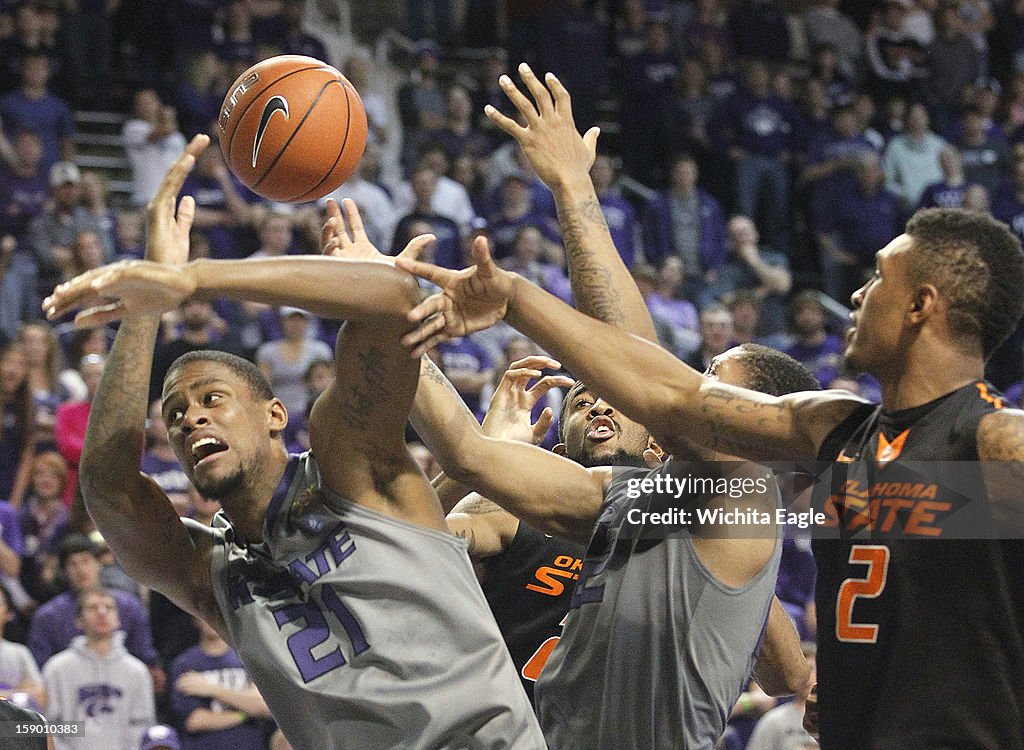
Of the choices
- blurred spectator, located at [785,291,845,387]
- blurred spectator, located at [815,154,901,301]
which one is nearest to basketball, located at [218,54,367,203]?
blurred spectator, located at [785,291,845,387]

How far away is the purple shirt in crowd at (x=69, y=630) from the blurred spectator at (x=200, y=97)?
16.4ft

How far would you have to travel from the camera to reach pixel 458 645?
3385 millimetres

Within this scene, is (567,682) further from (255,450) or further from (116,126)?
(116,126)

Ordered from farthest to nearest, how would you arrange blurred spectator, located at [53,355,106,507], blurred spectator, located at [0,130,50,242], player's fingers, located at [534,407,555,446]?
1. blurred spectator, located at [0,130,50,242]
2. blurred spectator, located at [53,355,106,507]
3. player's fingers, located at [534,407,555,446]

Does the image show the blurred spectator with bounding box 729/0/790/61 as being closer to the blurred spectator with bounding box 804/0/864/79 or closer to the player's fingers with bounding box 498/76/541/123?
the blurred spectator with bounding box 804/0/864/79

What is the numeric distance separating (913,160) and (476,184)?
423 cm

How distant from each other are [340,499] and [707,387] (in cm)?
89

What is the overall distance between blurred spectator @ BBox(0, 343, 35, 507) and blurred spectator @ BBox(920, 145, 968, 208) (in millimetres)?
7799

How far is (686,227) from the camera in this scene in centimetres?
1226

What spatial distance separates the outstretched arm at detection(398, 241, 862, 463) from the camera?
A: 3209 mm

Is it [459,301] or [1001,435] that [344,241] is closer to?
[459,301]

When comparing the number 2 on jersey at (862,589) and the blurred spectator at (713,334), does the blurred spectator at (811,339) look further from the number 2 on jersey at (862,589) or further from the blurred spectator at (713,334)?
the number 2 on jersey at (862,589)

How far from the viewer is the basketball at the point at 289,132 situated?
411 cm

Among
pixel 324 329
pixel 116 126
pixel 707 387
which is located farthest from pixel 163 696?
pixel 116 126
